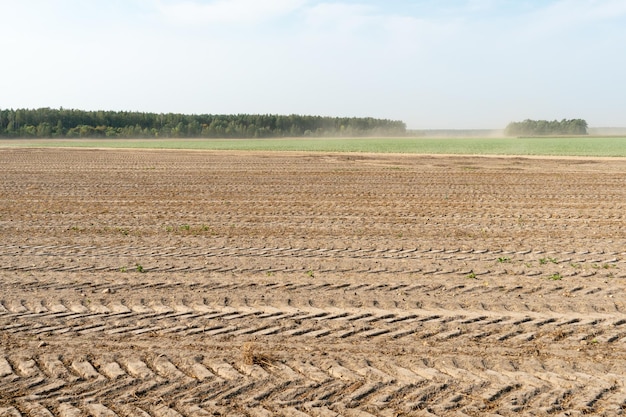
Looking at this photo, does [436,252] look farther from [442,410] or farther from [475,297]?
[442,410]

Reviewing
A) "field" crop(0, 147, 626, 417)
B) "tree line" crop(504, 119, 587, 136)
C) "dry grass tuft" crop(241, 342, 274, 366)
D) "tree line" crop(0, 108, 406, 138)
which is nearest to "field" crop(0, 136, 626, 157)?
"tree line" crop(0, 108, 406, 138)

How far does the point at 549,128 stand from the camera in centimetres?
11994

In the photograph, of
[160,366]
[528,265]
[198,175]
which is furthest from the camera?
[198,175]

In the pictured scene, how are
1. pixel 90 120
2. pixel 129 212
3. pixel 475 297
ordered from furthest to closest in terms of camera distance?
A: pixel 90 120 → pixel 129 212 → pixel 475 297

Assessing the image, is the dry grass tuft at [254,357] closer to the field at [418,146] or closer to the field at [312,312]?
the field at [312,312]

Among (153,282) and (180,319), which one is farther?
(153,282)

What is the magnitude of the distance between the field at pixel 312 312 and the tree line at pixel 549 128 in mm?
110134

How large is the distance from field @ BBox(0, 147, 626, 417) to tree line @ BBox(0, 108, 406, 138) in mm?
79212

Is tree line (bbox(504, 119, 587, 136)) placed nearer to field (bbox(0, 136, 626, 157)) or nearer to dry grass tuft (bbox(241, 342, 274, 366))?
field (bbox(0, 136, 626, 157))

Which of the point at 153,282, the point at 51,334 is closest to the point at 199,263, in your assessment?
the point at 153,282

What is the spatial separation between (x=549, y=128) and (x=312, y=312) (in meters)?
122

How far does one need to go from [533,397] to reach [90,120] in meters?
104

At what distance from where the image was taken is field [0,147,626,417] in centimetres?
505

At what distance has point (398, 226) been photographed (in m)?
13.0
